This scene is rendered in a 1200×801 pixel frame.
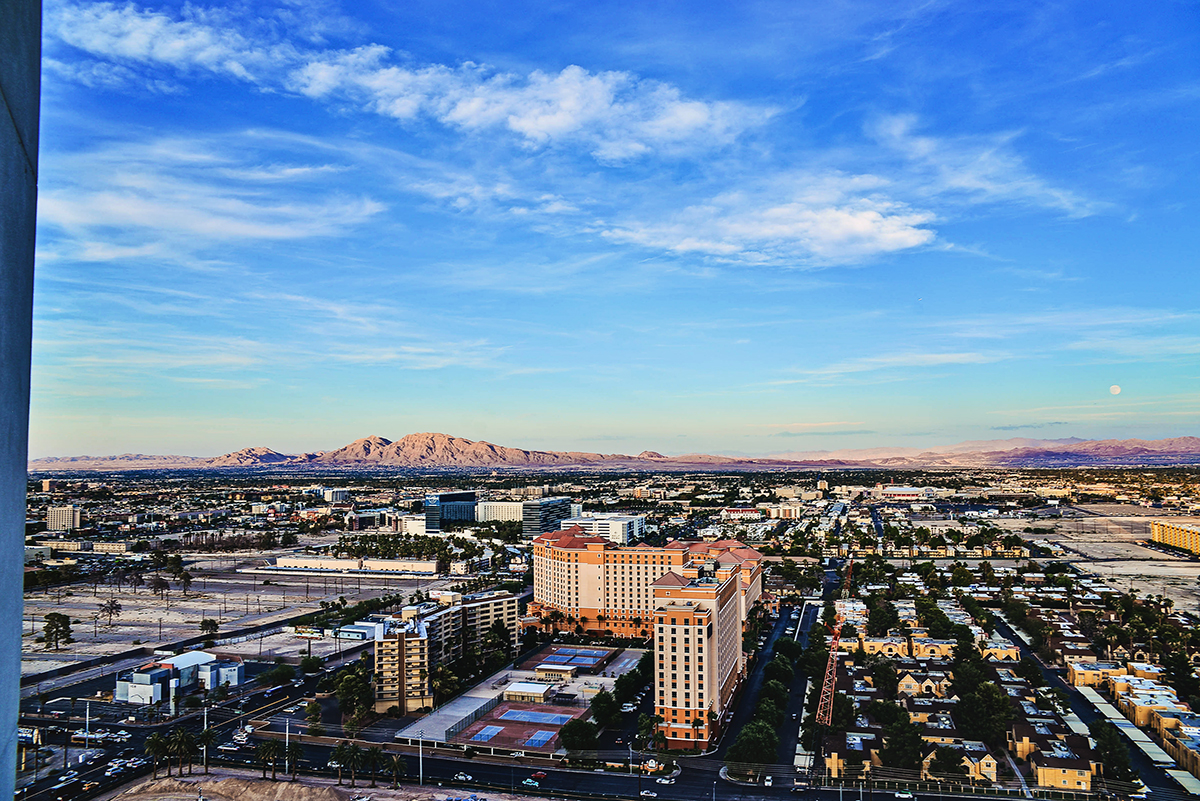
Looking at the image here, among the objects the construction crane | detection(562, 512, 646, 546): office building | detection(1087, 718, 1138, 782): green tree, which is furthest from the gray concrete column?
detection(562, 512, 646, 546): office building

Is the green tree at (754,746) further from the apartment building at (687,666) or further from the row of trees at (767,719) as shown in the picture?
the apartment building at (687,666)

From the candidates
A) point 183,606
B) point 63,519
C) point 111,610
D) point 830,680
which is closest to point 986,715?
point 830,680

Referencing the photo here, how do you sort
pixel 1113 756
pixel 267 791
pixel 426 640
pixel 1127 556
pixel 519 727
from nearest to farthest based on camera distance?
pixel 267 791 < pixel 1113 756 < pixel 519 727 < pixel 426 640 < pixel 1127 556

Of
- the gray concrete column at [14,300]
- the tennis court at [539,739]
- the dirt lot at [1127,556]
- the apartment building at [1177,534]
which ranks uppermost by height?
the gray concrete column at [14,300]

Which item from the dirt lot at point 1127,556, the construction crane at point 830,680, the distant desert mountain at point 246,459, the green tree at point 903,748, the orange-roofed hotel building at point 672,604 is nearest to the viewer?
the green tree at point 903,748

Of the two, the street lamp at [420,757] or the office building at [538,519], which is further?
the office building at [538,519]

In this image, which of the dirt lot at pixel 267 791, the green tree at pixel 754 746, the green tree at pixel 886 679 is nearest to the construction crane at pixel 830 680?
the green tree at pixel 886 679

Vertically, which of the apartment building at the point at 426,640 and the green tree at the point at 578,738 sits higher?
the apartment building at the point at 426,640

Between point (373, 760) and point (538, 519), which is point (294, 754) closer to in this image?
point (373, 760)
